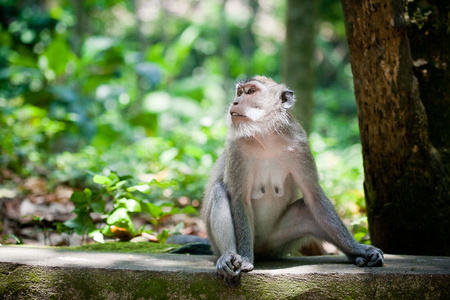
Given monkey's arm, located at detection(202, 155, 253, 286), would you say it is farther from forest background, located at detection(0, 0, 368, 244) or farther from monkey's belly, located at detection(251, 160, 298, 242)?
forest background, located at detection(0, 0, 368, 244)

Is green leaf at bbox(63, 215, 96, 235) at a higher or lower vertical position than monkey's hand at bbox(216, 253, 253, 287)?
higher

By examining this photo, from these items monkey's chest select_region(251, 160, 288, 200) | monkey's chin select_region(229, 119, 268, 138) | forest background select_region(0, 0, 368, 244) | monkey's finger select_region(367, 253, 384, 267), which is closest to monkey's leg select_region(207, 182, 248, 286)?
monkey's chest select_region(251, 160, 288, 200)

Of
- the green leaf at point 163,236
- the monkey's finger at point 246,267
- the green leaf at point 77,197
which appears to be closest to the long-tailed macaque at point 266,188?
the monkey's finger at point 246,267

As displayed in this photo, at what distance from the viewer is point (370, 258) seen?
324cm

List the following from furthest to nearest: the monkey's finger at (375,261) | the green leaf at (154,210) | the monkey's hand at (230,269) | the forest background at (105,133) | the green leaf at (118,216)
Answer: the forest background at (105,133) < the green leaf at (154,210) < the green leaf at (118,216) < the monkey's finger at (375,261) < the monkey's hand at (230,269)

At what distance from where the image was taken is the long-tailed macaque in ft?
11.0

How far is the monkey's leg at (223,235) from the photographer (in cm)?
287

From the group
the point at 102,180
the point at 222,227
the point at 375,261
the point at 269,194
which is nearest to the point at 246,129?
the point at 269,194

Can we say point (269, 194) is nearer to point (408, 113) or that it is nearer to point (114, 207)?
point (408, 113)

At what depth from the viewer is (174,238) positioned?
15.4ft

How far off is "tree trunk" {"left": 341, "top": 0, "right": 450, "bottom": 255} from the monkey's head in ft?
2.38

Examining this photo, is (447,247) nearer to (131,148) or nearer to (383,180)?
(383,180)

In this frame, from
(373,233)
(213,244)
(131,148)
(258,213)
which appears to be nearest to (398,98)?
(373,233)

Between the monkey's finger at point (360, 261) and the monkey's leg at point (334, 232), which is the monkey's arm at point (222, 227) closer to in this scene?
the monkey's leg at point (334, 232)
